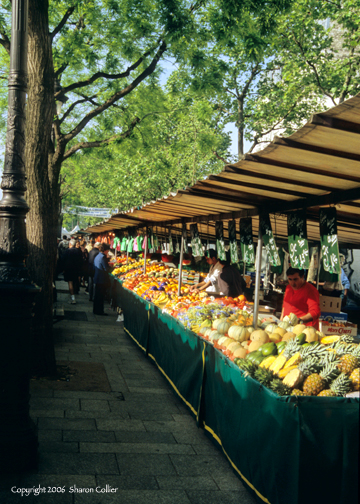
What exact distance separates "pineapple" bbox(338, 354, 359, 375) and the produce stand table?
491 millimetres

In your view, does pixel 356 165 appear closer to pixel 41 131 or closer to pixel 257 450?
pixel 257 450

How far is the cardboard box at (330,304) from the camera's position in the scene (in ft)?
33.5

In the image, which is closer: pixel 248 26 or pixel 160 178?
pixel 248 26

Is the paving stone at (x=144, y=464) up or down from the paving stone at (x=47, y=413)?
down

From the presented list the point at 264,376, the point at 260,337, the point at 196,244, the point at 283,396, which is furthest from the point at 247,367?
the point at 196,244

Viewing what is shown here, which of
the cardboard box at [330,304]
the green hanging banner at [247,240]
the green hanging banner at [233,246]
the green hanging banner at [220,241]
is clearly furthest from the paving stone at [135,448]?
the cardboard box at [330,304]

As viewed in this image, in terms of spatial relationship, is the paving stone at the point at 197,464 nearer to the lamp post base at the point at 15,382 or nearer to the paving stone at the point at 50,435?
the paving stone at the point at 50,435

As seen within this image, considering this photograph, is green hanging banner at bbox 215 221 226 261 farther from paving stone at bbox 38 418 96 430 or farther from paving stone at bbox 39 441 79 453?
paving stone at bbox 39 441 79 453

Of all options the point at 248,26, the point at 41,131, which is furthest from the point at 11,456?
the point at 248,26

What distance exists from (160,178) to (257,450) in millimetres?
25029

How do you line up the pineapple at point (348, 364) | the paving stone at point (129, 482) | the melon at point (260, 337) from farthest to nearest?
the melon at point (260, 337) < the paving stone at point (129, 482) < the pineapple at point (348, 364)

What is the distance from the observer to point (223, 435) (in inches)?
167

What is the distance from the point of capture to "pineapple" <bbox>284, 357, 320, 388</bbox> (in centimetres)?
337

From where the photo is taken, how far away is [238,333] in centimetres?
518
